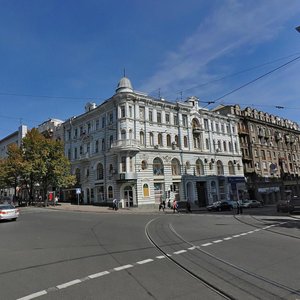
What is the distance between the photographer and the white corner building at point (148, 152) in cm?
4038

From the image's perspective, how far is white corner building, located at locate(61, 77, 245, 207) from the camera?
132 ft

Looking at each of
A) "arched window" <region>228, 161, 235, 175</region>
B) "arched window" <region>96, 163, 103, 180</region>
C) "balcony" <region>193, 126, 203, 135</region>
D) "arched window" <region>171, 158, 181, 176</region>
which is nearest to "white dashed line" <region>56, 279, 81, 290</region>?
"arched window" <region>96, 163, 103, 180</region>

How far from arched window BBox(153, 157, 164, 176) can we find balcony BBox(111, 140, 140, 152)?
154 inches

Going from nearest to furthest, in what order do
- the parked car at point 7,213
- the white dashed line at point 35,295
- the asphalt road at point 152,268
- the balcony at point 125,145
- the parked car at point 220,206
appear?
the white dashed line at point 35,295 < the asphalt road at point 152,268 < the parked car at point 7,213 < the parked car at point 220,206 < the balcony at point 125,145

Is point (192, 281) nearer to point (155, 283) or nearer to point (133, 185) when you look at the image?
point (155, 283)

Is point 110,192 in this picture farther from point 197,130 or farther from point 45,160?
point 197,130

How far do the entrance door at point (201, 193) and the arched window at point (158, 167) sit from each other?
8.00 meters

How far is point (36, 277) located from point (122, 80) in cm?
3843

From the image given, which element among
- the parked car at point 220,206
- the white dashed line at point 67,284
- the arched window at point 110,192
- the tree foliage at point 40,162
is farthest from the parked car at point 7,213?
the parked car at point 220,206

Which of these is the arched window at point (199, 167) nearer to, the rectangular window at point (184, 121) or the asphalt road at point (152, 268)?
the rectangular window at point (184, 121)

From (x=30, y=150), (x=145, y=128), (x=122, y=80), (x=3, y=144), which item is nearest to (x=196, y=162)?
(x=145, y=128)

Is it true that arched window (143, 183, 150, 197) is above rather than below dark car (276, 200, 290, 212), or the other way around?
above

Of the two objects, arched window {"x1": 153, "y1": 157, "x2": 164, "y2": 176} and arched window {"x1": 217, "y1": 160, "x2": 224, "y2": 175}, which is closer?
arched window {"x1": 153, "y1": 157, "x2": 164, "y2": 176}

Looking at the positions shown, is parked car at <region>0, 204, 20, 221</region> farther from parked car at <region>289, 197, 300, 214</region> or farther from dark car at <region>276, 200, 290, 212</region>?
dark car at <region>276, 200, 290, 212</region>
